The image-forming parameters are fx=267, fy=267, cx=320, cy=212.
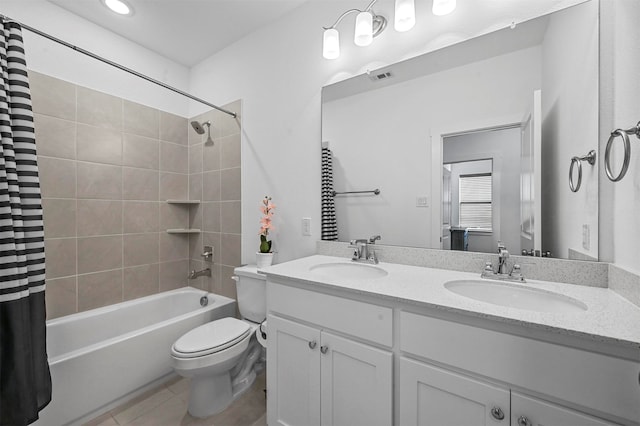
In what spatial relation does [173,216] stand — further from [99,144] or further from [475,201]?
[475,201]

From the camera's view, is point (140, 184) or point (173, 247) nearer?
point (140, 184)

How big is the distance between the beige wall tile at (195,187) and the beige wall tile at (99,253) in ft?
2.23

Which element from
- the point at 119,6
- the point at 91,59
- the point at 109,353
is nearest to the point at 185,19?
the point at 119,6

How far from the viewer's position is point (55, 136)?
5.89 feet

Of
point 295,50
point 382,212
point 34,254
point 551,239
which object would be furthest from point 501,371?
point 295,50

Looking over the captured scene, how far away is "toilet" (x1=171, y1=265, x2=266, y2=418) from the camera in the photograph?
1.46 meters

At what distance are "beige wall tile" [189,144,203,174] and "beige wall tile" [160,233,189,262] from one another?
64 centimetres

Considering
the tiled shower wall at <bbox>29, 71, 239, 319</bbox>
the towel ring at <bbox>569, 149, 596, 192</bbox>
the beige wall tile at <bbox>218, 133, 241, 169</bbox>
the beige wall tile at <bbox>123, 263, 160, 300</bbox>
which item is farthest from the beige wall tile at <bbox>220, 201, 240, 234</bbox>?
the towel ring at <bbox>569, 149, 596, 192</bbox>

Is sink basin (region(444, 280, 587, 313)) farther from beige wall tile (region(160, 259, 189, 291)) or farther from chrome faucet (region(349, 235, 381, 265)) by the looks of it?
beige wall tile (region(160, 259, 189, 291))

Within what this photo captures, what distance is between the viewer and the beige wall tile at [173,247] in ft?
7.86

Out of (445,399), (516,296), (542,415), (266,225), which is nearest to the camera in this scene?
(542,415)

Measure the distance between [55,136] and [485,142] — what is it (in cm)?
262

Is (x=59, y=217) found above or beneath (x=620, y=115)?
beneath

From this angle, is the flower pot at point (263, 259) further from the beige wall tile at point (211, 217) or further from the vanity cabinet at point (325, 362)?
the beige wall tile at point (211, 217)
